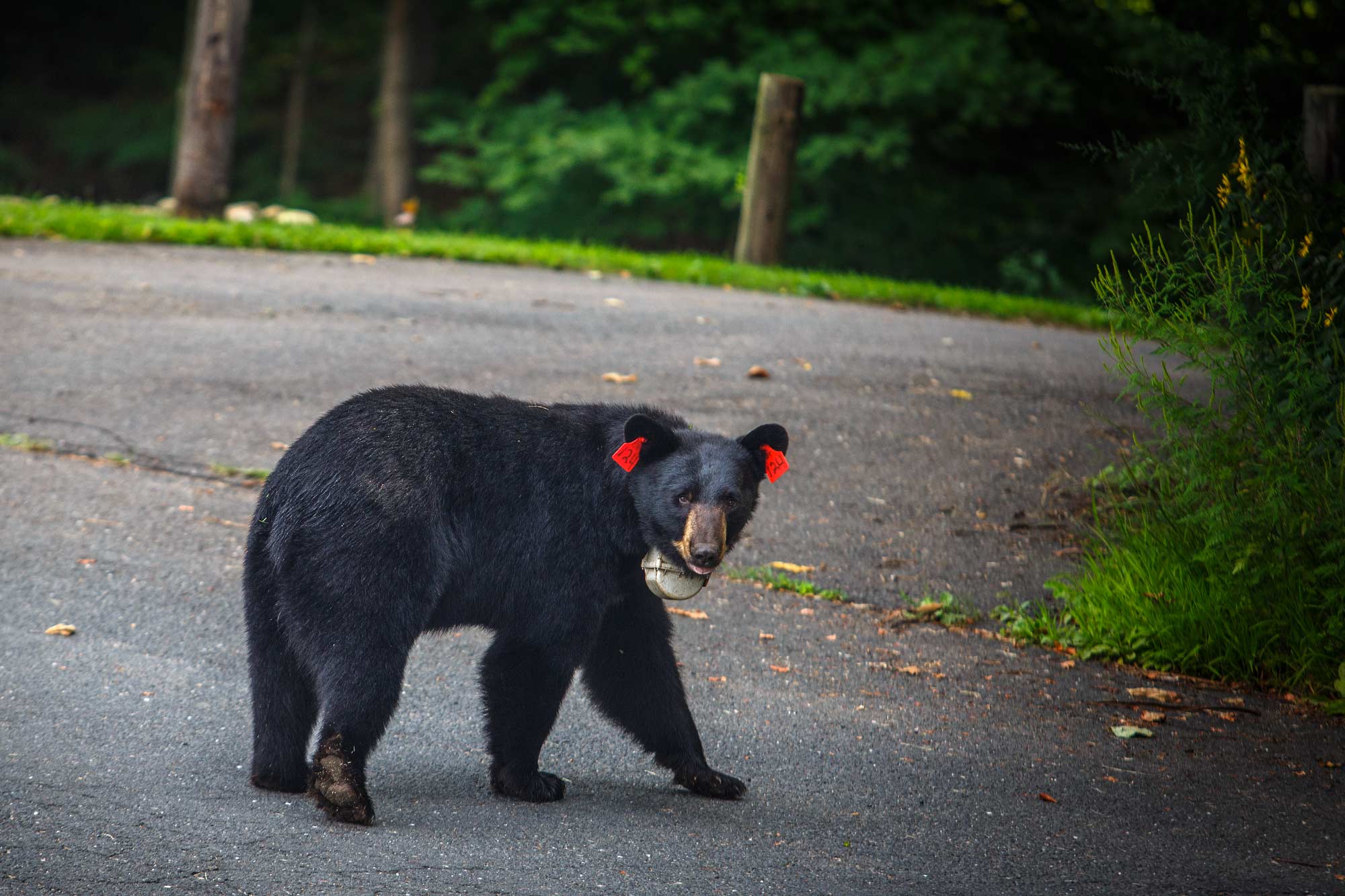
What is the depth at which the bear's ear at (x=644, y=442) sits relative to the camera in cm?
420

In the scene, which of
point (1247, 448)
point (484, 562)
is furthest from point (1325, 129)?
point (484, 562)

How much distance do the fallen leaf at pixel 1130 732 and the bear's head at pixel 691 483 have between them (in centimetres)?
194

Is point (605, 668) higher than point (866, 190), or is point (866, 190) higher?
point (866, 190)

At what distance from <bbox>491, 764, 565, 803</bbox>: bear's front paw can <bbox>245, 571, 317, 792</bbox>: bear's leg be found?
60 centimetres

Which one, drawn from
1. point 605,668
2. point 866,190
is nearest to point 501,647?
point 605,668

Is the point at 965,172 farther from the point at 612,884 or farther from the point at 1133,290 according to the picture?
the point at 612,884

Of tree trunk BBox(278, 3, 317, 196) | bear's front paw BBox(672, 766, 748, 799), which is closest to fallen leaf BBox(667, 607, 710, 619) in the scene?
bear's front paw BBox(672, 766, 748, 799)

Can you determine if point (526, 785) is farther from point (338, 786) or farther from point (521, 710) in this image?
point (338, 786)

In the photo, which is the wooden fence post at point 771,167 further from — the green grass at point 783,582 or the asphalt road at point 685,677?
the green grass at point 783,582

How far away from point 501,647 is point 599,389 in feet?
15.8

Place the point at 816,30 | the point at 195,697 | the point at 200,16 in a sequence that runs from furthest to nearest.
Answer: the point at 816,30, the point at 200,16, the point at 195,697

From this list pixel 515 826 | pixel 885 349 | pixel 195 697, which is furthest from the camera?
pixel 885 349

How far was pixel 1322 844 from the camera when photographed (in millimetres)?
4375

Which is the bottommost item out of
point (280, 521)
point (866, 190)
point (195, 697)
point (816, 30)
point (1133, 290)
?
point (195, 697)
